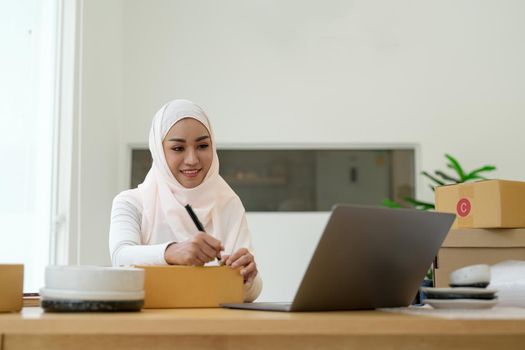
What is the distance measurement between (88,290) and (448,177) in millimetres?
3555

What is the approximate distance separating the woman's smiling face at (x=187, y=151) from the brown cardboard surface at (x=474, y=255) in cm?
77

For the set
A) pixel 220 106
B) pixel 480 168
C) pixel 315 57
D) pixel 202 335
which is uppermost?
pixel 315 57

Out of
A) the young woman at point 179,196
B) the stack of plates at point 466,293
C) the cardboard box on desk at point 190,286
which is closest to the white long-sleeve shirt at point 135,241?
the young woman at point 179,196

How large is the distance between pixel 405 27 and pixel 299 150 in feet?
3.31

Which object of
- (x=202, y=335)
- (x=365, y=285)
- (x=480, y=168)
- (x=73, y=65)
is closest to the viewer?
(x=202, y=335)

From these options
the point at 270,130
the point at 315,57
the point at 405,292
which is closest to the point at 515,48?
the point at 315,57

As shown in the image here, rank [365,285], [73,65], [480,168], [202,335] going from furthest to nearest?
[480,168] → [73,65] → [365,285] → [202,335]

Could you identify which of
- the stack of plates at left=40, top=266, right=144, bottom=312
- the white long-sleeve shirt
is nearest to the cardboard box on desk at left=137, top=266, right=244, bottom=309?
the stack of plates at left=40, top=266, right=144, bottom=312

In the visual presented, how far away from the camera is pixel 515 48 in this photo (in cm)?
463

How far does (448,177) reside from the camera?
4.37 m

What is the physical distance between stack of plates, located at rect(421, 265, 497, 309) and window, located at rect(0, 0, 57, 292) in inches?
92.9

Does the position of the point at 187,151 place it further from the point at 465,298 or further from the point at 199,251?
the point at 465,298

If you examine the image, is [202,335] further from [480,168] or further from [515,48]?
[515,48]

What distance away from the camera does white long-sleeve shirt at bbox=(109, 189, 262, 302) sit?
1691 millimetres
